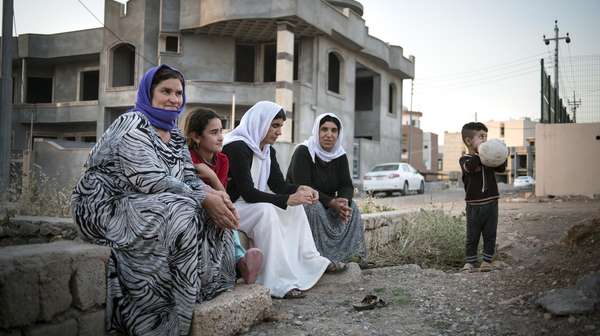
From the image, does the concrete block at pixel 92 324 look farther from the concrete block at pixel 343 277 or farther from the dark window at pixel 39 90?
the dark window at pixel 39 90

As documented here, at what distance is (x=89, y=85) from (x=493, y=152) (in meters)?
22.6

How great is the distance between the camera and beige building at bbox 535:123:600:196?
12461 millimetres

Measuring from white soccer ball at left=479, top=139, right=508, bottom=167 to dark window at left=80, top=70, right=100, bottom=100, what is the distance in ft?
70.7

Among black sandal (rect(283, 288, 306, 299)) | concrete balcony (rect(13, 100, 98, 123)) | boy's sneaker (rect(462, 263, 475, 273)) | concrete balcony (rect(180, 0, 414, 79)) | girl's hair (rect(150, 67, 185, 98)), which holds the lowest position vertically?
black sandal (rect(283, 288, 306, 299))

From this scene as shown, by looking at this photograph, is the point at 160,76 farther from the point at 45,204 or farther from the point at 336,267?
the point at 45,204

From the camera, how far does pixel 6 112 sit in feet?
27.7

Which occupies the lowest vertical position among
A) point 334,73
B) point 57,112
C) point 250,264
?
point 250,264

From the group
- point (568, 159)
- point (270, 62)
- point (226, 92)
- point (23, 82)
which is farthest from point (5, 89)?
point (23, 82)

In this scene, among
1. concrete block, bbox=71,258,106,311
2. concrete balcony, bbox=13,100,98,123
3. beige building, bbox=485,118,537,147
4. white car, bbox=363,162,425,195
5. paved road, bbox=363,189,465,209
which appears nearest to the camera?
concrete block, bbox=71,258,106,311

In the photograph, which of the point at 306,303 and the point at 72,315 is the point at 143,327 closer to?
the point at 72,315

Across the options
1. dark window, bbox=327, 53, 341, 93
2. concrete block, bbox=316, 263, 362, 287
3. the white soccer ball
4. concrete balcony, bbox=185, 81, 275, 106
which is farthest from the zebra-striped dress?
dark window, bbox=327, 53, 341, 93

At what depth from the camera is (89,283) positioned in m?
2.30

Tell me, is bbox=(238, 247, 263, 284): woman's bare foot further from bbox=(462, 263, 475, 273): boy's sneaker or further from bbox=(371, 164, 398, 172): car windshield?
bbox=(371, 164, 398, 172): car windshield

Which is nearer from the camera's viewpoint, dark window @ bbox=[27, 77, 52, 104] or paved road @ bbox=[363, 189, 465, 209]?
paved road @ bbox=[363, 189, 465, 209]
